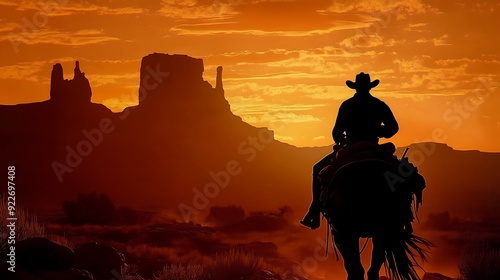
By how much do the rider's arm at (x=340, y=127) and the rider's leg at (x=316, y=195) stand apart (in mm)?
336

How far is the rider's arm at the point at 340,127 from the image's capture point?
1511cm

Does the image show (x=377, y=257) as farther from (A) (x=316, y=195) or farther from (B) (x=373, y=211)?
(A) (x=316, y=195)

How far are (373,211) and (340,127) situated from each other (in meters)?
1.76

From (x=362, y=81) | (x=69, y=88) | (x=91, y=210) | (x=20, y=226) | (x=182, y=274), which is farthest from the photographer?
(x=69, y=88)

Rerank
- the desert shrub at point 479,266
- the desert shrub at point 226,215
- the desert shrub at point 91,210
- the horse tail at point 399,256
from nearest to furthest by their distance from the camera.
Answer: the horse tail at point 399,256, the desert shrub at point 479,266, the desert shrub at point 91,210, the desert shrub at point 226,215

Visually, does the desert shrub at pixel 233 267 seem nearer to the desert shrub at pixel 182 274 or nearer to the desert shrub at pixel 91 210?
the desert shrub at pixel 182 274

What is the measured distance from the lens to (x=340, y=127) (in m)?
15.2

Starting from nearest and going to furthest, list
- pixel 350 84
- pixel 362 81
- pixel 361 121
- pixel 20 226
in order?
pixel 361 121 → pixel 362 81 → pixel 350 84 → pixel 20 226

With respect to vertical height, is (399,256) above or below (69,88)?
below

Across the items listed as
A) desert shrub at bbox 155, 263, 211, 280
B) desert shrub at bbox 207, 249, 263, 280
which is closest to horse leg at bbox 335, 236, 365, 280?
desert shrub at bbox 155, 263, 211, 280

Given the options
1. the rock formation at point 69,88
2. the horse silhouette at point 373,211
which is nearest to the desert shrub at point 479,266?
the horse silhouette at point 373,211

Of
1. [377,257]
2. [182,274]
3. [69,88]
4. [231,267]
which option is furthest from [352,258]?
[69,88]

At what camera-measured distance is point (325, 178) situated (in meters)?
14.7

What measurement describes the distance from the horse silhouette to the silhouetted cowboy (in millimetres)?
852
